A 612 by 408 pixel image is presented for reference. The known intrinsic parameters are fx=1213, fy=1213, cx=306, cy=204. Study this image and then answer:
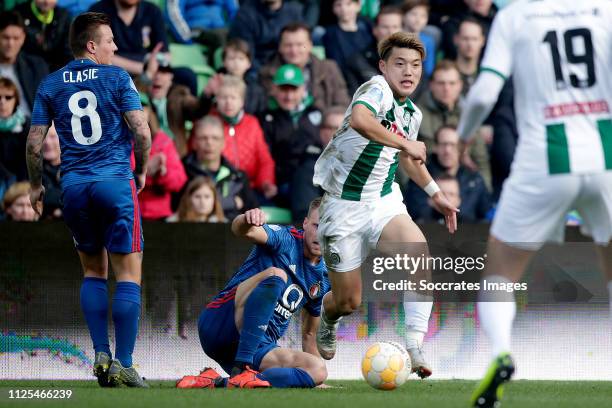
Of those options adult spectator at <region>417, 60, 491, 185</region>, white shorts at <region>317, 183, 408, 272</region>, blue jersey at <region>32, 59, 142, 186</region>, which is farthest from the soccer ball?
adult spectator at <region>417, 60, 491, 185</region>

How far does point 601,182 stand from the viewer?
605 centimetres

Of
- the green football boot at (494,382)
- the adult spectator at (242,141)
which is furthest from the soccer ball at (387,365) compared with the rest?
the adult spectator at (242,141)

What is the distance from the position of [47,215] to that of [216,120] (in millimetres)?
1897

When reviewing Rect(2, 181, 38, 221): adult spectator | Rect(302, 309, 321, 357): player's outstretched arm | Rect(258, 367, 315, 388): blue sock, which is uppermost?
Rect(2, 181, 38, 221): adult spectator

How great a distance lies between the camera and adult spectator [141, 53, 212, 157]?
11.6 meters

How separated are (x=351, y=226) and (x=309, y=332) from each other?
78 centimetres

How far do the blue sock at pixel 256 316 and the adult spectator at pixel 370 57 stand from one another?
5.30m

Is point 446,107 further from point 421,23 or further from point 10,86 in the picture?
point 10,86

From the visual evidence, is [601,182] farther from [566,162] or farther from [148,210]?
[148,210]

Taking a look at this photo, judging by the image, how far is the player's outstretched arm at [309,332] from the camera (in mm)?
8125

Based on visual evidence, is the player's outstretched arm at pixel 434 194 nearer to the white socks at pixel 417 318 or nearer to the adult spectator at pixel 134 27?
the white socks at pixel 417 318

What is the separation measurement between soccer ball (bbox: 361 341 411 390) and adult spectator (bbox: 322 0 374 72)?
5756 millimetres

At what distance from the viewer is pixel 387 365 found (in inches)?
291

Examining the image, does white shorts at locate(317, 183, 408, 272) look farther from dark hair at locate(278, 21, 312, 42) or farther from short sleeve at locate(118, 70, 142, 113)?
dark hair at locate(278, 21, 312, 42)
